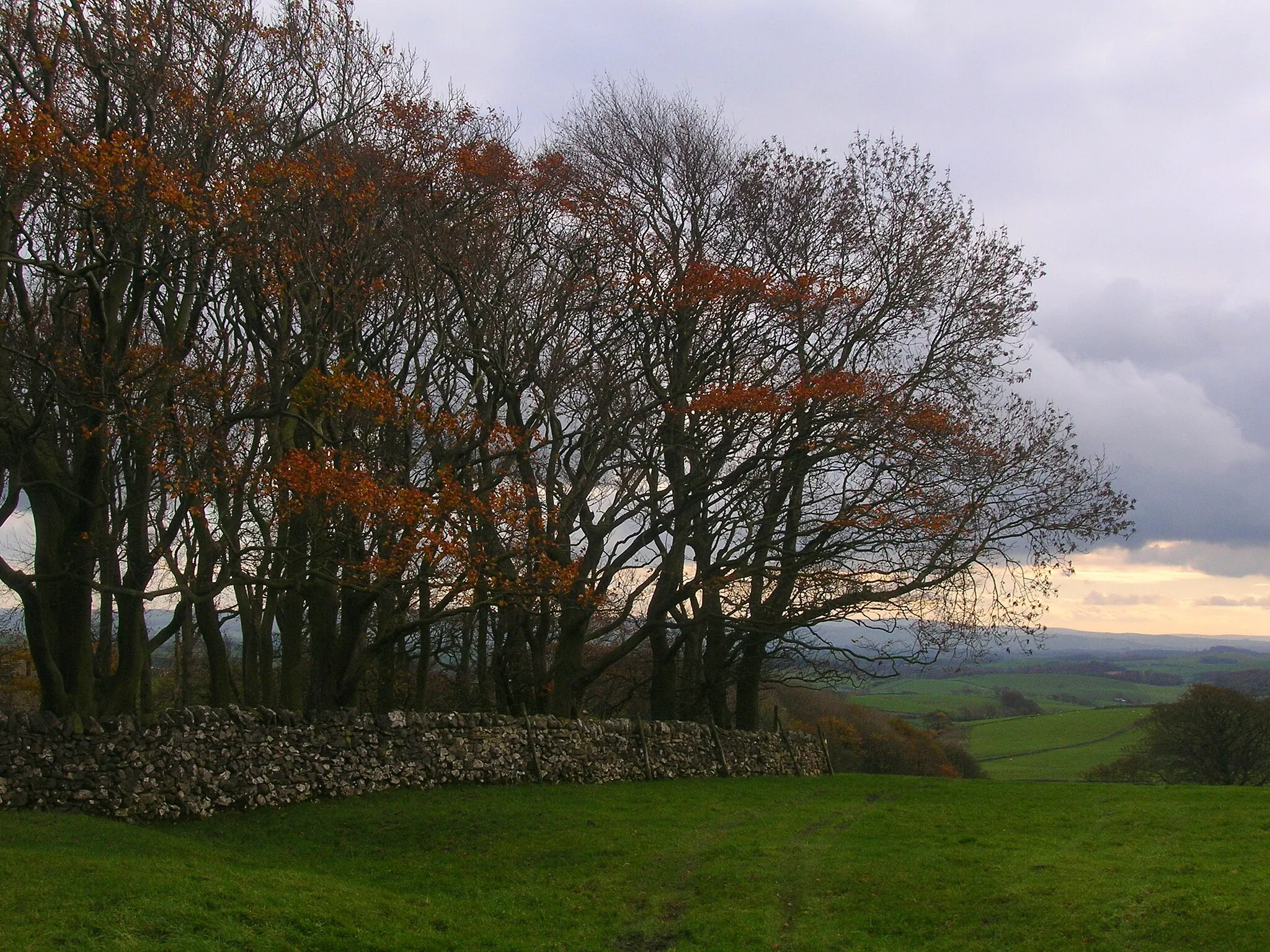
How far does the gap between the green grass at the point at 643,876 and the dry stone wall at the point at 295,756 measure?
1.95 ft

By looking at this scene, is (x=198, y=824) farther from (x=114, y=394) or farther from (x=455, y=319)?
(x=455, y=319)

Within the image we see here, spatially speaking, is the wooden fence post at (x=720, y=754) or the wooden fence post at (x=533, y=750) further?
the wooden fence post at (x=720, y=754)

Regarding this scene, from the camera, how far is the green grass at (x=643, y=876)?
352 inches

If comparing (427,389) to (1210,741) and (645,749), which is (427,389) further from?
(1210,741)

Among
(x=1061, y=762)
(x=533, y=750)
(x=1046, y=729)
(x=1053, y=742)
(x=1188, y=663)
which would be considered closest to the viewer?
(x=533, y=750)

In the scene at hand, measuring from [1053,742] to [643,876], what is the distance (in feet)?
185

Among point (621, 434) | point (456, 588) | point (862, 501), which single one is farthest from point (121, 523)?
point (862, 501)

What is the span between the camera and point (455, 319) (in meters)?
20.3

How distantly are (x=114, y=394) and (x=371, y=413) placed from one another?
351 centimetres

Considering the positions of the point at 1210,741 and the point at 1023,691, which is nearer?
the point at 1210,741

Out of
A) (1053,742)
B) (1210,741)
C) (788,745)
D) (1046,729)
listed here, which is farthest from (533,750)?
(1046,729)

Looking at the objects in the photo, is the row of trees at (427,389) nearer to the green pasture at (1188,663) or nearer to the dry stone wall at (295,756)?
the dry stone wall at (295,756)

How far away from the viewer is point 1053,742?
60625 mm

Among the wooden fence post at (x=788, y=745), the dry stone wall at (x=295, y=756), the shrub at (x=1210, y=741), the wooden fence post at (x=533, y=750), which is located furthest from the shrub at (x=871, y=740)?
the wooden fence post at (x=533, y=750)
